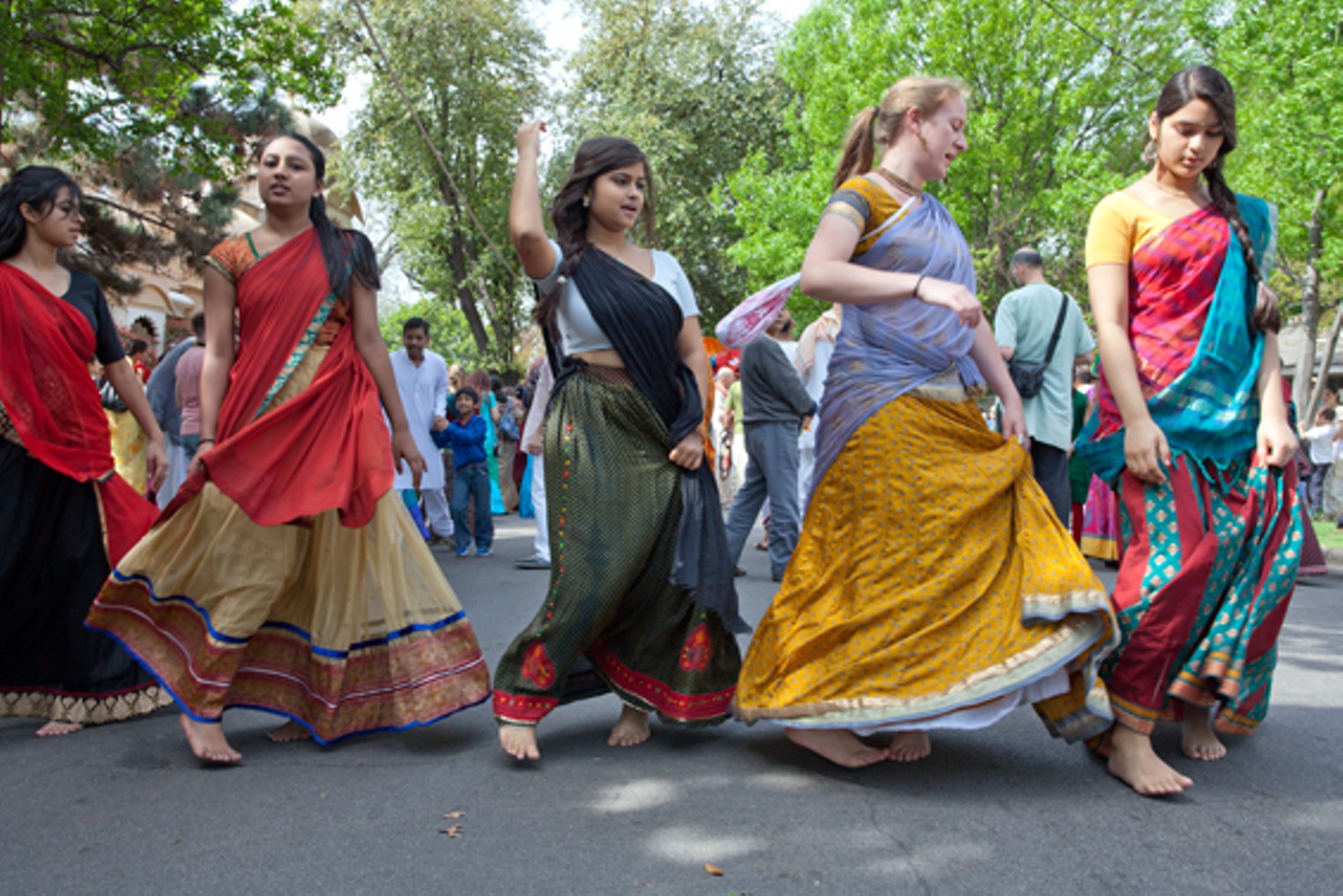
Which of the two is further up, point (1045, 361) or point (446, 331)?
point (1045, 361)

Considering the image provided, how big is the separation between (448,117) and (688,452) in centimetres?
2907

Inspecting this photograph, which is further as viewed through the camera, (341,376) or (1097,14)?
(1097,14)

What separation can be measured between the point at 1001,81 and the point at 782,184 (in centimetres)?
555

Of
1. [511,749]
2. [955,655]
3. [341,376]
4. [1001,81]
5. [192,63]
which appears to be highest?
[1001,81]

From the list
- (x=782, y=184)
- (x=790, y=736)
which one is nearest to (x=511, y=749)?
(x=790, y=736)

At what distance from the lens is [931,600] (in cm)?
303

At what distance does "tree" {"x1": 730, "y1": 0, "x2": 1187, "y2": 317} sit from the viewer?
2264 centimetres

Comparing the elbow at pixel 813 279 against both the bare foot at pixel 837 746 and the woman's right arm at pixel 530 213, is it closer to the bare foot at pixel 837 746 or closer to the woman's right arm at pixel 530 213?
the woman's right arm at pixel 530 213

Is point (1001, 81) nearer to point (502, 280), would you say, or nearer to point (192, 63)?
point (502, 280)

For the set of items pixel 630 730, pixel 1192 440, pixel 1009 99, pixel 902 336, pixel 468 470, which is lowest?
pixel 468 470

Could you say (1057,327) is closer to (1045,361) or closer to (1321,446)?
(1045,361)

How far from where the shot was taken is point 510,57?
Result: 30703 mm

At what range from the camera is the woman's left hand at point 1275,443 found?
10.3ft

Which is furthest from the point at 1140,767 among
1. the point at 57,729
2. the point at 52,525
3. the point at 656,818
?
the point at 52,525
